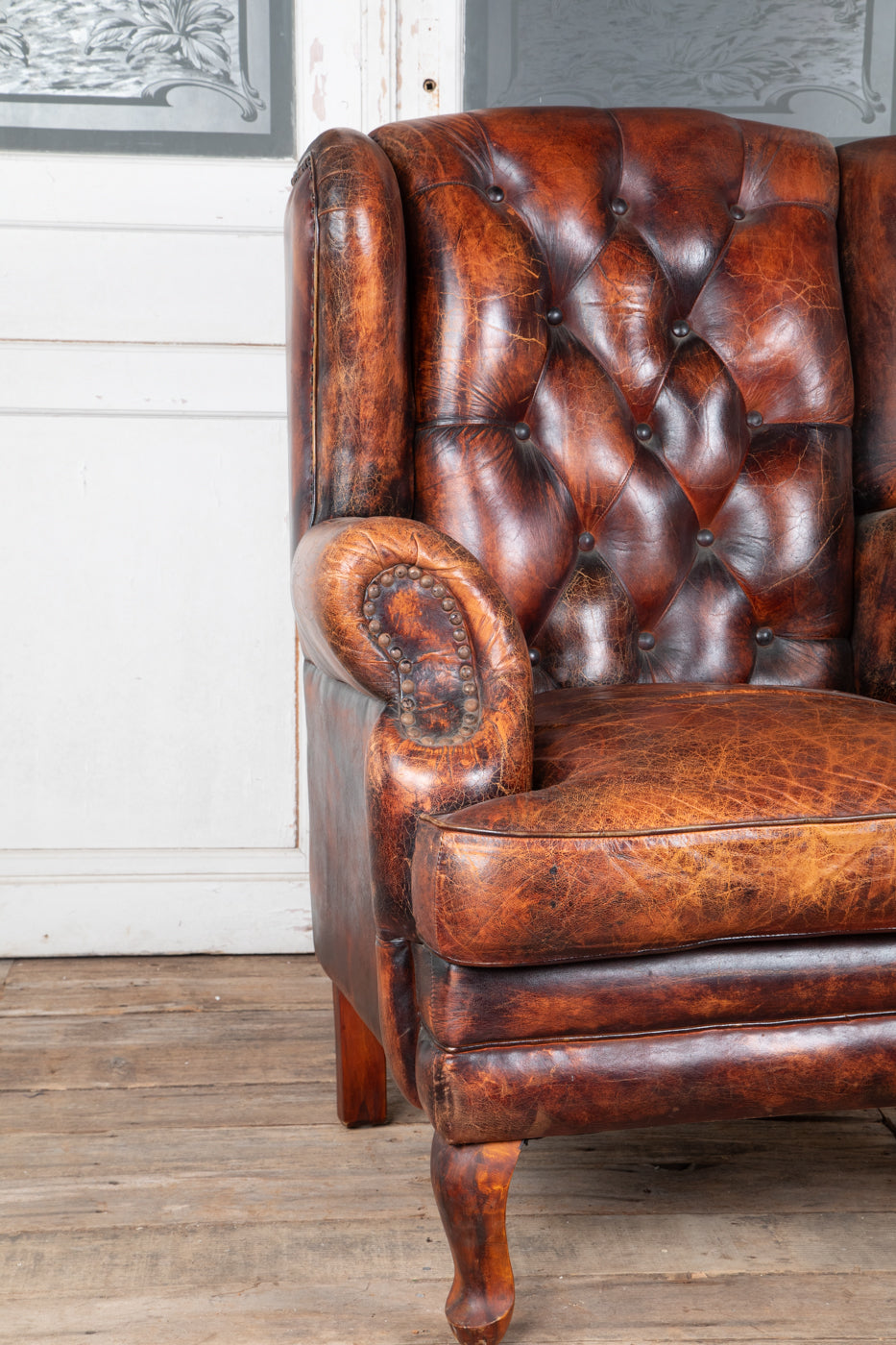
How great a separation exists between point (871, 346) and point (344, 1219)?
4.11 ft

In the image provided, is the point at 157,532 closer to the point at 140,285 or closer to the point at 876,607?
the point at 140,285

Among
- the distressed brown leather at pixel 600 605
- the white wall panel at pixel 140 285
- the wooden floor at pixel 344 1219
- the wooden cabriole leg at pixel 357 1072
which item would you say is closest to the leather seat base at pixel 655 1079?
the distressed brown leather at pixel 600 605

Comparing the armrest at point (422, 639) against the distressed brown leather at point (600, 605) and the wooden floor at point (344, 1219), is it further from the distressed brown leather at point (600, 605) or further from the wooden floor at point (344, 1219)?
the wooden floor at point (344, 1219)

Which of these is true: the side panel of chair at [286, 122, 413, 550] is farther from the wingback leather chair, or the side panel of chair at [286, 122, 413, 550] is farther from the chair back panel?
the chair back panel

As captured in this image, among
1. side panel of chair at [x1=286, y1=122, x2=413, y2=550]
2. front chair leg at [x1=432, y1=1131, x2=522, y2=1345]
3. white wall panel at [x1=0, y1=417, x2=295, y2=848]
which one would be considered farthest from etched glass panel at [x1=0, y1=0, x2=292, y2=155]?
front chair leg at [x1=432, y1=1131, x2=522, y2=1345]

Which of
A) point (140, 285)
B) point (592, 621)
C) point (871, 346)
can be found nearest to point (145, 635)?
point (140, 285)

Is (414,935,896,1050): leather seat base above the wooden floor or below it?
above

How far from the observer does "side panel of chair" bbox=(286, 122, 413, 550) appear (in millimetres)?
1306

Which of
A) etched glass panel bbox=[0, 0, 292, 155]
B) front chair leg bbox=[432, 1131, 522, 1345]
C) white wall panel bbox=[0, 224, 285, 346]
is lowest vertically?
front chair leg bbox=[432, 1131, 522, 1345]

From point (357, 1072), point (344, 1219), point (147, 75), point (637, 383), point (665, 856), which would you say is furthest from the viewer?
point (147, 75)

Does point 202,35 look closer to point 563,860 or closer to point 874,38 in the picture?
point 874,38

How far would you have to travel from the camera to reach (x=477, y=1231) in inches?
40.2

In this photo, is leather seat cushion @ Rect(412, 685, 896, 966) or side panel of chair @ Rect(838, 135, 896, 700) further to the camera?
side panel of chair @ Rect(838, 135, 896, 700)

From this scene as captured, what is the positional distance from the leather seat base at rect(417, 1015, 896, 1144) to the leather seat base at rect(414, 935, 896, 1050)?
0.02 m
